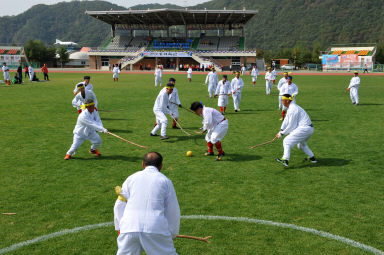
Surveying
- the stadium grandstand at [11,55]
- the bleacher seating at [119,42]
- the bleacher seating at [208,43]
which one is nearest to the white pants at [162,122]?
the bleacher seating at [208,43]

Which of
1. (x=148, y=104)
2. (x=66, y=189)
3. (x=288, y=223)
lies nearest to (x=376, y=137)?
(x=288, y=223)

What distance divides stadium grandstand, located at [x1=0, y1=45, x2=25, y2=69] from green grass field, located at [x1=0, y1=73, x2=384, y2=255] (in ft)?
246

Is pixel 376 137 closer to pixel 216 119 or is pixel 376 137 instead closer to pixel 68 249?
pixel 216 119

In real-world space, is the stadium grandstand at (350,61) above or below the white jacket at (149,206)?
above

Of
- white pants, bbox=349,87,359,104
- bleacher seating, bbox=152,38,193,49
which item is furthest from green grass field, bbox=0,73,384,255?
bleacher seating, bbox=152,38,193,49

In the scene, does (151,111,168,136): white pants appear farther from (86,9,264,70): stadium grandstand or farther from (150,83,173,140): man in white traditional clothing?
(86,9,264,70): stadium grandstand

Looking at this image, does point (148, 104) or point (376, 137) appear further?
point (148, 104)

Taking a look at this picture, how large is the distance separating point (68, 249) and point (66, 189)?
2.47 metres

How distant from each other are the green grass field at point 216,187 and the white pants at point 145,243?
1.38 metres

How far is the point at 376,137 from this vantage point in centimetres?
1169

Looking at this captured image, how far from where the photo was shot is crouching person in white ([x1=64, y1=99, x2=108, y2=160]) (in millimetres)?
8781

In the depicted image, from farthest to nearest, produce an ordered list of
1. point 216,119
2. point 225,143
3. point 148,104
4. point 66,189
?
point 148,104, point 225,143, point 216,119, point 66,189

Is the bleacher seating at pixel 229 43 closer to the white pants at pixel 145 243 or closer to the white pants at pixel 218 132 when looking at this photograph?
the white pants at pixel 218 132

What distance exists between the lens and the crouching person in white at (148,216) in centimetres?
346
